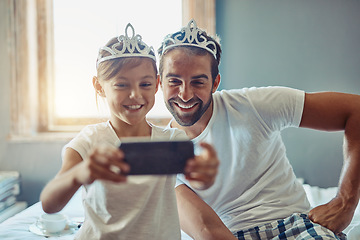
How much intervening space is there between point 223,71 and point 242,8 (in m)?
0.40

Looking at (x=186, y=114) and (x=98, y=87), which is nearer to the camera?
(x=98, y=87)

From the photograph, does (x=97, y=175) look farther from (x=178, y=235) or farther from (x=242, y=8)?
(x=242, y=8)

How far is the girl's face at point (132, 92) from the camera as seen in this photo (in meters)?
0.84

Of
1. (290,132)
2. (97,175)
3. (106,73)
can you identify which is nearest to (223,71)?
(290,132)

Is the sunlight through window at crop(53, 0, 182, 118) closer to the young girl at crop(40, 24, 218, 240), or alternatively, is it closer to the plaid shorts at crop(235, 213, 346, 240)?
the plaid shorts at crop(235, 213, 346, 240)

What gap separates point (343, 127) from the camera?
4.17 feet

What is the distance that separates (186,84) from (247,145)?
306mm

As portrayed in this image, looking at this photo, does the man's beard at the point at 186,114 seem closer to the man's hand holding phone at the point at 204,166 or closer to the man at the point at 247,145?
the man at the point at 247,145

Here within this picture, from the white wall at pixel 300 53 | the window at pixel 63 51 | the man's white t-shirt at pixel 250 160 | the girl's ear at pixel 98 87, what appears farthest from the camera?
the window at pixel 63 51

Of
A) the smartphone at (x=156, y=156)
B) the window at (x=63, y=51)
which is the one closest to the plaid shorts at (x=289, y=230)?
the smartphone at (x=156, y=156)

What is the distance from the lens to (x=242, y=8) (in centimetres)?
225

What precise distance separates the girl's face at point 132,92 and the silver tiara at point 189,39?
320mm

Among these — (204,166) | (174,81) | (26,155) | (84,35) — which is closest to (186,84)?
(174,81)

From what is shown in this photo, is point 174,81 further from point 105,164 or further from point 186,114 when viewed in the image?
point 105,164
